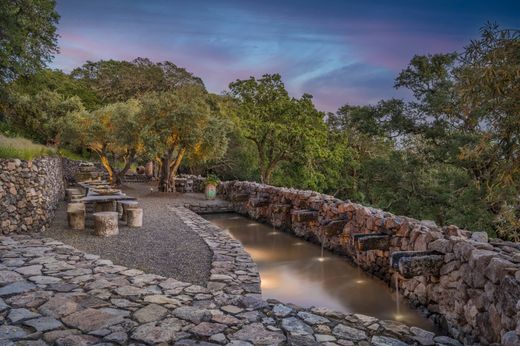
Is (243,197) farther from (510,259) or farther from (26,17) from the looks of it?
(510,259)

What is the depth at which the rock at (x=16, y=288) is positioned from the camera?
438cm

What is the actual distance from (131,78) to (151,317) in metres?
32.1

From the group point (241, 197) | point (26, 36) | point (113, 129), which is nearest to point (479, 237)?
point (241, 197)

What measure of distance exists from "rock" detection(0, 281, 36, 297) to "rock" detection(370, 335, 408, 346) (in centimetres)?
430

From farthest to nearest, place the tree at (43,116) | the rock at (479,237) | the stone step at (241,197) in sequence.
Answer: the tree at (43,116), the stone step at (241,197), the rock at (479,237)

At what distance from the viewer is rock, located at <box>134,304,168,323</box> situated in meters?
3.84

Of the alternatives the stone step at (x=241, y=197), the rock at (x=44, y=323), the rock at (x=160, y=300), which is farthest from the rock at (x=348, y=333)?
the stone step at (x=241, y=197)

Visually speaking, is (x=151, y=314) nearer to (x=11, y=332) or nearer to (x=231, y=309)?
(x=231, y=309)

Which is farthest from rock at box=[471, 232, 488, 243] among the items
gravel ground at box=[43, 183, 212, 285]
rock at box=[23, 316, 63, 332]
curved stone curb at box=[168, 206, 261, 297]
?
rock at box=[23, 316, 63, 332]

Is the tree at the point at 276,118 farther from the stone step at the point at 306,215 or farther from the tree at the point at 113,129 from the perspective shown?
the stone step at the point at 306,215

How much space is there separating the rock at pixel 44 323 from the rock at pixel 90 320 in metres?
0.09

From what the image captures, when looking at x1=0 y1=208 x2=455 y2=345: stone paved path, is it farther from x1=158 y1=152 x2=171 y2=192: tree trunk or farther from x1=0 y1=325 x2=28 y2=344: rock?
x1=158 y1=152 x2=171 y2=192: tree trunk

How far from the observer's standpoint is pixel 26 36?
36.7 ft

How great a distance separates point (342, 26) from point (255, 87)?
13.2 meters
